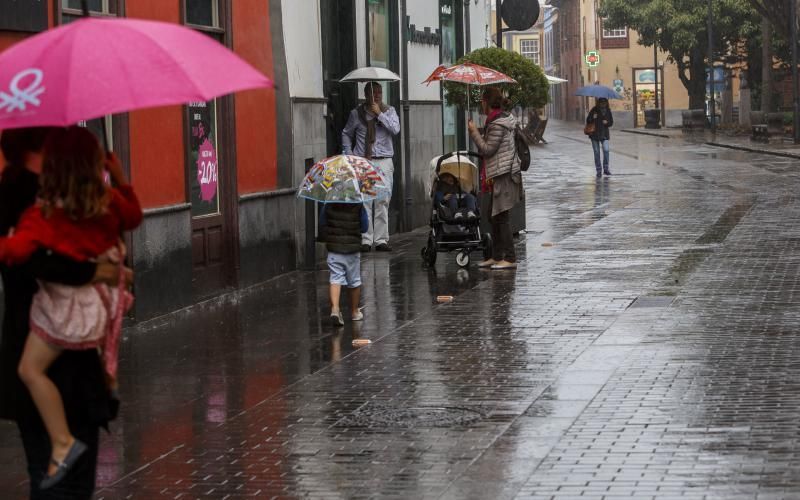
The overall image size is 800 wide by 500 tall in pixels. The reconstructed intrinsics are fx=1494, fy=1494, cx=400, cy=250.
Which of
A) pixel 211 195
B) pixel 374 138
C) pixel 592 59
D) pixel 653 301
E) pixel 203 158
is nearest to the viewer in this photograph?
pixel 653 301

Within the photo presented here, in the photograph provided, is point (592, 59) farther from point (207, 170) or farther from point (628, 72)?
point (207, 170)

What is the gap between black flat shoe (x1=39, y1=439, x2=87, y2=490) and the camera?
5043mm

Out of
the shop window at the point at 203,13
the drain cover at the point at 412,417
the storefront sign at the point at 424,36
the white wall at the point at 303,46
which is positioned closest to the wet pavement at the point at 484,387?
the drain cover at the point at 412,417

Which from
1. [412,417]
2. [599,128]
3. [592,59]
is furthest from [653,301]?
[592,59]

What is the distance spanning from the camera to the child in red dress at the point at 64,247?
498cm

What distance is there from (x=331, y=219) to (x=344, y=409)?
3.41m

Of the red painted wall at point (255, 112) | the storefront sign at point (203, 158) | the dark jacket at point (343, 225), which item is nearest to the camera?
the dark jacket at point (343, 225)

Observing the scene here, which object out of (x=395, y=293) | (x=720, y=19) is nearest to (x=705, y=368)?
(x=395, y=293)

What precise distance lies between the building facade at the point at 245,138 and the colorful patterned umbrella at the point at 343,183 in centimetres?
155

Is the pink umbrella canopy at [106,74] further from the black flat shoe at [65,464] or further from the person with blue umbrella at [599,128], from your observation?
the person with blue umbrella at [599,128]

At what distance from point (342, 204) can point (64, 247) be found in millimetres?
6684

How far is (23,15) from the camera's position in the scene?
401 inches

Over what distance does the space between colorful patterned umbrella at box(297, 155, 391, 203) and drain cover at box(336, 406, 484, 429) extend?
3.27 metres

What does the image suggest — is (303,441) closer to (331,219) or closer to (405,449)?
(405,449)
